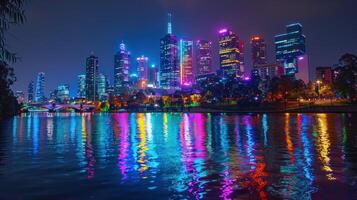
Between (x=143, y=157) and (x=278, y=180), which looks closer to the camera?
(x=278, y=180)

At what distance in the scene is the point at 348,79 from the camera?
452 ft

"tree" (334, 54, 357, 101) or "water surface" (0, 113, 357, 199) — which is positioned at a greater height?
"tree" (334, 54, 357, 101)

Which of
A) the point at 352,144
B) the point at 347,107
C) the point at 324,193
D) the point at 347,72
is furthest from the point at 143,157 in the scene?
the point at 347,72

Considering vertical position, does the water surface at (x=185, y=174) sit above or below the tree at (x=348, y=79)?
below

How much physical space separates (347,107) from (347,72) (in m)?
16.9

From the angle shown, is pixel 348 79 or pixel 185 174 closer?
pixel 185 174

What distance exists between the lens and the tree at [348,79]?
449 ft

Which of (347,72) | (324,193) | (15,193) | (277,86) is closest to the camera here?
(324,193)

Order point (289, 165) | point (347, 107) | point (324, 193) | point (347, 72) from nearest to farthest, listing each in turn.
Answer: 1. point (324, 193)
2. point (289, 165)
3. point (347, 107)
4. point (347, 72)

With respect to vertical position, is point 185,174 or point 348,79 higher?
point 348,79

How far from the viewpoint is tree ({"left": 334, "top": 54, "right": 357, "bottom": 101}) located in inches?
5384

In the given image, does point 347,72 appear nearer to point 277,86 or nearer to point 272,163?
point 277,86

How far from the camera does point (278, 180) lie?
1652 centimetres

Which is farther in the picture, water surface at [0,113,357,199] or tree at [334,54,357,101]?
tree at [334,54,357,101]
